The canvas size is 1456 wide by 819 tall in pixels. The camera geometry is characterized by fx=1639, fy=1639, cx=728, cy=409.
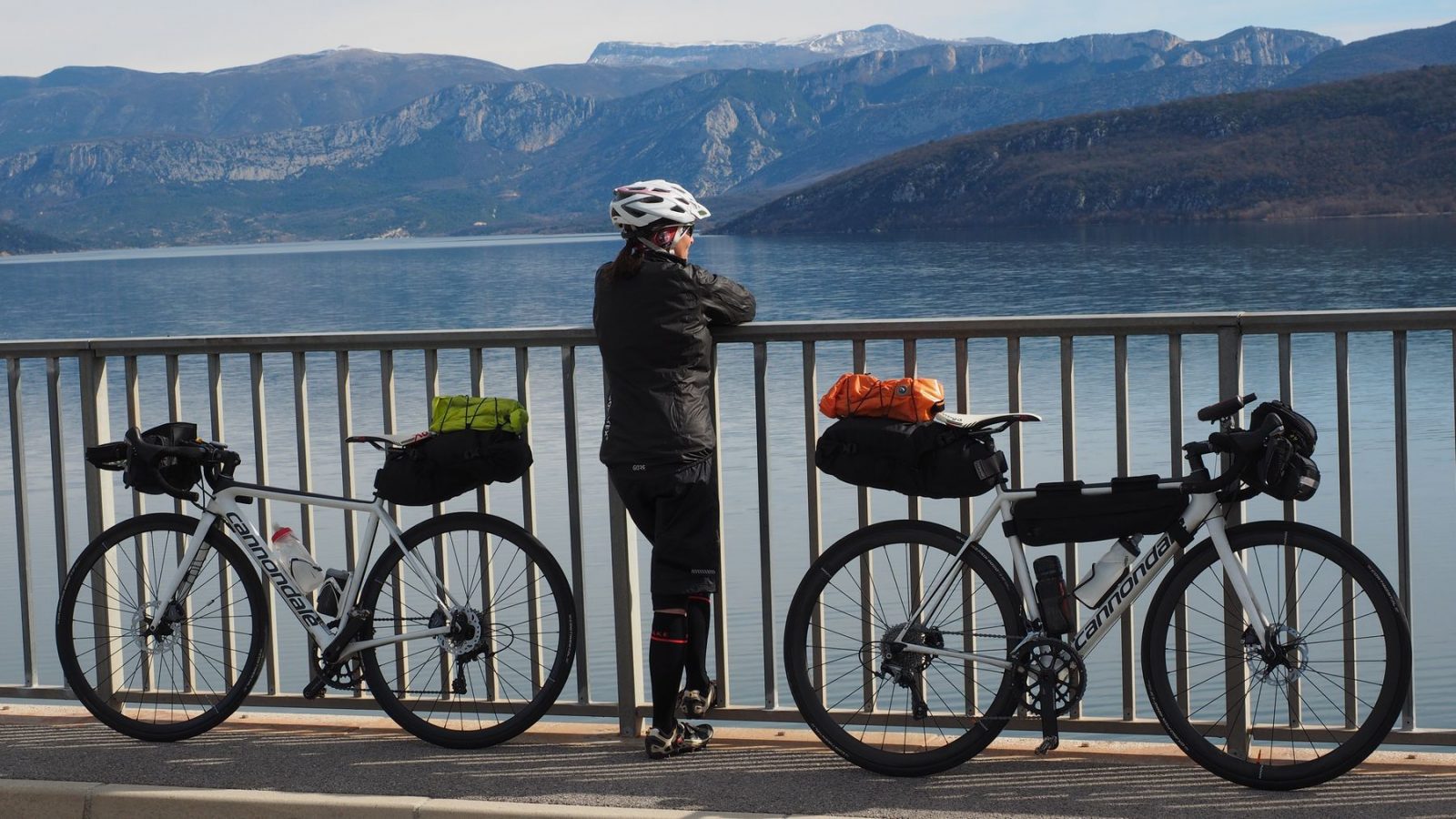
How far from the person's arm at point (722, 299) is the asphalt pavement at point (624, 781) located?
1.32 m

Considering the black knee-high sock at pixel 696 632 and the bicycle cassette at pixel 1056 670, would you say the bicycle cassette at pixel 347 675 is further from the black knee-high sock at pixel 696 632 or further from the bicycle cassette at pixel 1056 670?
the bicycle cassette at pixel 1056 670

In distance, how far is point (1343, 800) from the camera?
A: 4.26 meters

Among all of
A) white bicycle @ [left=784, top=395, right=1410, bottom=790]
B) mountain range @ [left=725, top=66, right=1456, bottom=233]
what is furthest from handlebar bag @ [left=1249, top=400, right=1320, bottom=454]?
mountain range @ [left=725, top=66, right=1456, bottom=233]

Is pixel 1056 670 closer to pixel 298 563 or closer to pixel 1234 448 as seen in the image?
pixel 1234 448

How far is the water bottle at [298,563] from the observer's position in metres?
5.05

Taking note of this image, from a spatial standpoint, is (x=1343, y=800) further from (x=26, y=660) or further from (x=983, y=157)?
(x=983, y=157)

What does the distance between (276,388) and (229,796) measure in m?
27.3

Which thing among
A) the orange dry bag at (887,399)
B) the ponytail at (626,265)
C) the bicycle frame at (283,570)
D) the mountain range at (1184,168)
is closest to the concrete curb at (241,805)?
the bicycle frame at (283,570)

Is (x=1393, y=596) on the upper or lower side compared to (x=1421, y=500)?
upper

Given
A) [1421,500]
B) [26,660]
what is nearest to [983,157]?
[1421,500]

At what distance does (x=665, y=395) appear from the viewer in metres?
4.66

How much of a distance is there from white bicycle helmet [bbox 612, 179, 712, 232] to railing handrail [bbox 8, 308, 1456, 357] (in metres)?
0.37

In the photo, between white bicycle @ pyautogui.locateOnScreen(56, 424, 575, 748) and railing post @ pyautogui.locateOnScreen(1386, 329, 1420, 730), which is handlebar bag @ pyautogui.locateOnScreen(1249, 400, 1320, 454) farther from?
white bicycle @ pyautogui.locateOnScreen(56, 424, 575, 748)

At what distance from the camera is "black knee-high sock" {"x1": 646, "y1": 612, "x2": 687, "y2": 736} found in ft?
15.7
